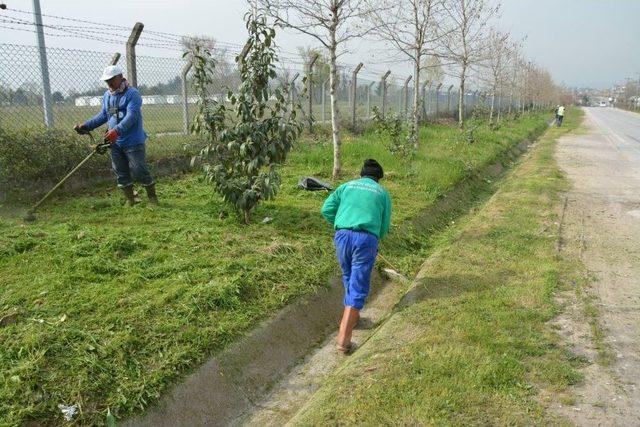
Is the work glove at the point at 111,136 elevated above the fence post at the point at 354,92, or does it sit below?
below

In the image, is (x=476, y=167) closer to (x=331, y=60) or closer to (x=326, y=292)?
(x=331, y=60)

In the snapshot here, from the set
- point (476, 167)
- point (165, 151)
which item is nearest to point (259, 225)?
point (165, 151)

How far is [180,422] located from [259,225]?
3.27m

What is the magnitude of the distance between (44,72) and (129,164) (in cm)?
223

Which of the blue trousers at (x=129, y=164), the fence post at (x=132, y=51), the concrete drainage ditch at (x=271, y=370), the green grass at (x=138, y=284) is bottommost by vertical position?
the concrete drainage ditch at (x=271, y=370)

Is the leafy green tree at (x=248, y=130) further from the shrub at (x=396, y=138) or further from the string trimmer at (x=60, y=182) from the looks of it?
the shrub at (x=396, y=138)

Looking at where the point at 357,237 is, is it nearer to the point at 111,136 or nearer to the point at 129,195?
the point at 111,136

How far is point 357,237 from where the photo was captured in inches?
184

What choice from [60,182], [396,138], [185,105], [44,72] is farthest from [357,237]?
[396,138]

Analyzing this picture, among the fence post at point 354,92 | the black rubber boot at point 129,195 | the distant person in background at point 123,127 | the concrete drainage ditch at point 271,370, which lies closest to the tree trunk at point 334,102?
the distant person in background at point 123,127

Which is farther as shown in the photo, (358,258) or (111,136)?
(111,136)

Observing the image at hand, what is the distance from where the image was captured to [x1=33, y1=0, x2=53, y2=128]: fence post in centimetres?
766

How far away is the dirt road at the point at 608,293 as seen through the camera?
3.47 metres

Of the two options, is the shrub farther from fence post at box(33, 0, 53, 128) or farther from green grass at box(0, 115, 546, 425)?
fence post at box(33, 0, 53, 128)
